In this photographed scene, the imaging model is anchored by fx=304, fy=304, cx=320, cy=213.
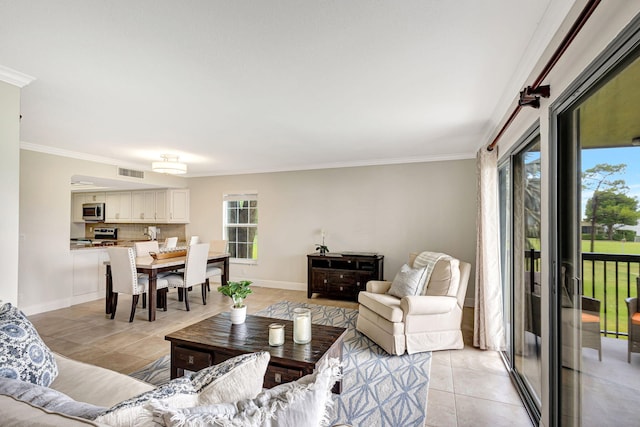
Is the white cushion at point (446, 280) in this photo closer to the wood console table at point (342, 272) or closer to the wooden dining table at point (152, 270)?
the wood console table at point (342, 272)

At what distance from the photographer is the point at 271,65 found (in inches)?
81.8

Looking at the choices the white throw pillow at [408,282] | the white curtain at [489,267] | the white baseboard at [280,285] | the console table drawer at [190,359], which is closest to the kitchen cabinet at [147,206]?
the white baseboard at [280,285]

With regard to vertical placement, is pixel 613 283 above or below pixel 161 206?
below

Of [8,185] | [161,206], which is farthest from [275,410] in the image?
[161,206]

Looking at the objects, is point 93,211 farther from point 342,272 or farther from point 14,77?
point 342,272

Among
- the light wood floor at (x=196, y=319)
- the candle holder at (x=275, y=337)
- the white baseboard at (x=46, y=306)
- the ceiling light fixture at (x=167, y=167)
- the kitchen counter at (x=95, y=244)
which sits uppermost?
the ceiling light fixture at (x=167, y=167)

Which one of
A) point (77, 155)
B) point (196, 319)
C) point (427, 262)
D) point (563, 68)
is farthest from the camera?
point (77, 155)

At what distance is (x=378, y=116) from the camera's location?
10.2ft

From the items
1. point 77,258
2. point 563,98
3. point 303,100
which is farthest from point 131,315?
point 563,98

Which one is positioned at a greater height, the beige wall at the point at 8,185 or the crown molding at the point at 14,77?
the crown molding at the point at 14,77

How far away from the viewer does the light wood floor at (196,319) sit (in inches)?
84.1

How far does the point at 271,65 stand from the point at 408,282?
101 inches

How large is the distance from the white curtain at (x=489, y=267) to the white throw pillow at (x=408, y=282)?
22.8 inches

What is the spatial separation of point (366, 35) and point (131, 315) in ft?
14.0
